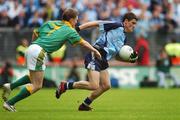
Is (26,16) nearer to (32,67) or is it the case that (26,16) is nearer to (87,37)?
(87,37)

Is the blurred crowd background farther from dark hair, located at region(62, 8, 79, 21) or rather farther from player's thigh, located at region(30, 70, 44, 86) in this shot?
player's thigh, located at region(30, 70, 44, 86)

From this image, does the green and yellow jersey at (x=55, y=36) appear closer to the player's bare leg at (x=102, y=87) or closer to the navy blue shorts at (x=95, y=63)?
the navy blue shorts at (x=95, y=63)

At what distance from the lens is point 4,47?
29.5m

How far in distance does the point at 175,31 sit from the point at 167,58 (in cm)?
135

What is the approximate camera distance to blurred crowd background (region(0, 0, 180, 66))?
2964 cm

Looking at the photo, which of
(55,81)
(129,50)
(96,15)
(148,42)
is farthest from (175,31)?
(129,50)

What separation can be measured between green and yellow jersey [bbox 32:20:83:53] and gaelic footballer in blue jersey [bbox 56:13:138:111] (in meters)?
0.73

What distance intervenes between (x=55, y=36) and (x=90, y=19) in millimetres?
15341

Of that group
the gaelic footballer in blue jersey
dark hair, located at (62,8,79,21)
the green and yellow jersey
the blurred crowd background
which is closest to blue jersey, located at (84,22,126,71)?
the gaelic footballer in blue jersey

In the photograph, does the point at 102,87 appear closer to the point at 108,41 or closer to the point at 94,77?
the point at 94,77

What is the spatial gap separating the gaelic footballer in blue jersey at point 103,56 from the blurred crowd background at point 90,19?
13439mm

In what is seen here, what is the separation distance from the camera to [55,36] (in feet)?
48.7

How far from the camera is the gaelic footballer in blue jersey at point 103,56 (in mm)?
15469

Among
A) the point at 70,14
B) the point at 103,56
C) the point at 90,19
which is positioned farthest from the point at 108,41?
the point at 90,19
